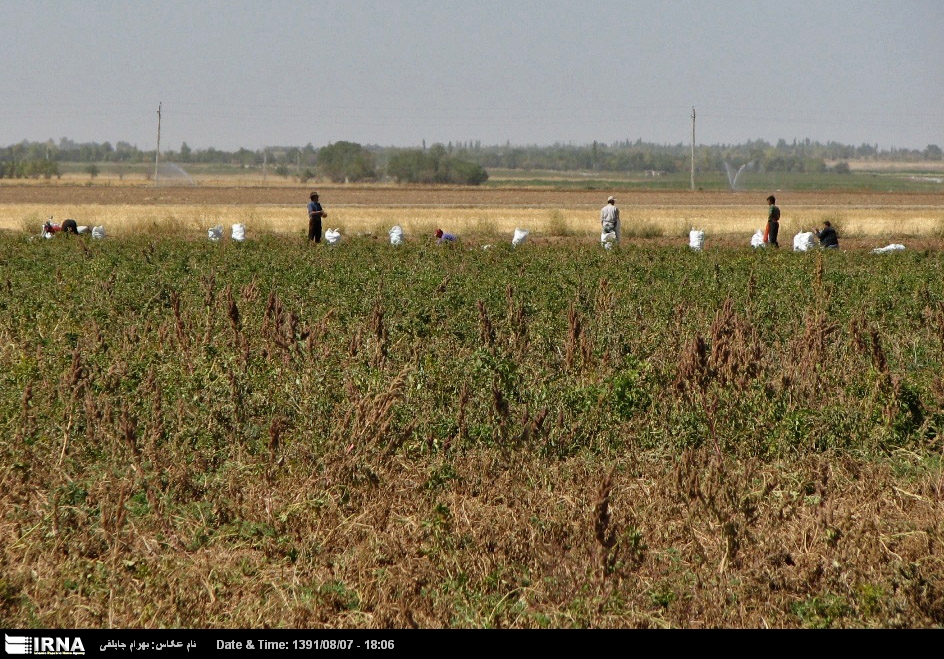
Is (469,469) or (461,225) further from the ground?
(461,225)

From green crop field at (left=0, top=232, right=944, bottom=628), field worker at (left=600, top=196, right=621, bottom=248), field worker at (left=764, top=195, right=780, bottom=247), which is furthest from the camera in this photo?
field worker at (left=600, top=196, right=621, bottom=248)

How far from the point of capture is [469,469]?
254 inches

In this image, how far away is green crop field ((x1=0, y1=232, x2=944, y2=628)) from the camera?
4.91 metres

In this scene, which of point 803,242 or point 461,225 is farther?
point 461,225

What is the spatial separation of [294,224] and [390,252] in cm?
1306

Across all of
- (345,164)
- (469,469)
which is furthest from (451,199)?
(345,164)

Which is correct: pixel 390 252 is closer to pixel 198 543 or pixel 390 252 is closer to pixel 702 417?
pixel 702 417

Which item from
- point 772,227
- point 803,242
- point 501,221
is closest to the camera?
point 803,242

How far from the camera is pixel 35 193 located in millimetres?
64938

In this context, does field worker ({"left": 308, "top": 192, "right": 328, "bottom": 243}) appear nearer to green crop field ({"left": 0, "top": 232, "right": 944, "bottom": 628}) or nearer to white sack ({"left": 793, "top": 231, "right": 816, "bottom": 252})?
white sack ({"left": 793, "top": 231, "right": 816, "bottom": 252})
